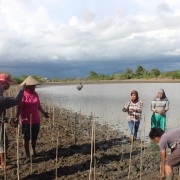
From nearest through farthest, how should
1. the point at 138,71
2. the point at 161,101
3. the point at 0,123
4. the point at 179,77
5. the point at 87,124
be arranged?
the point at 0,123 < the point at 161,101 < the point at 87,124 < the point at 179,77 < the point at 138,71

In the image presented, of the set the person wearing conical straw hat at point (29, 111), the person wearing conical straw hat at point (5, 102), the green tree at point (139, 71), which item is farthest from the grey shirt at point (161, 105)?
the green tree at point (139, 71)

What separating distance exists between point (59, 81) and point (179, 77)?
107 ft

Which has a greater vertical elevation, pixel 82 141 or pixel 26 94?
pixel 26 94

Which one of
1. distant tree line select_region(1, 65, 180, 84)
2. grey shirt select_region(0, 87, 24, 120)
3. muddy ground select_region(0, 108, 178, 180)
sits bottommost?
muddy ground select_region(0, 108, 178, 180)

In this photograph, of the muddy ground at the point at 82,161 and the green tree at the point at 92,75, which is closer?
the muddy ground at the point at 82,161

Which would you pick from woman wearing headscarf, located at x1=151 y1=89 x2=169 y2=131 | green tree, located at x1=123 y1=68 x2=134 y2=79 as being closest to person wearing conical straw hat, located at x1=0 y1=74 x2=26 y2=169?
woman wearing headscarf, located at x1=151 y1=89 x2=169 y2=131

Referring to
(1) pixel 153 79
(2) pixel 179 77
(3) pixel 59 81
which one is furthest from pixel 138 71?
(3) pixel 59 81

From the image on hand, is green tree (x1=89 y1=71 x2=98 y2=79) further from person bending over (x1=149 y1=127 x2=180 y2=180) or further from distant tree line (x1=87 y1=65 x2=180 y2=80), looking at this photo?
person bending over (x1=149 y1=127 x2=180 y2=180)

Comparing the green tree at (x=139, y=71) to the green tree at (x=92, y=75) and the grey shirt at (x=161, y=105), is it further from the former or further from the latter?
the grey shirt at (x=161, y=105)

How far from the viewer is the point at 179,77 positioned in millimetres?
53594

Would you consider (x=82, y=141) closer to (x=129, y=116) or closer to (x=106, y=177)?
(x=129, y=116)

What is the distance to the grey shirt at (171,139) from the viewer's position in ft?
11.9

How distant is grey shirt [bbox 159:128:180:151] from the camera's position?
362 centimetres

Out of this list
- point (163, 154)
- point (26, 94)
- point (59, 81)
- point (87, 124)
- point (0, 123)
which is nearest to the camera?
point (163, 154)
